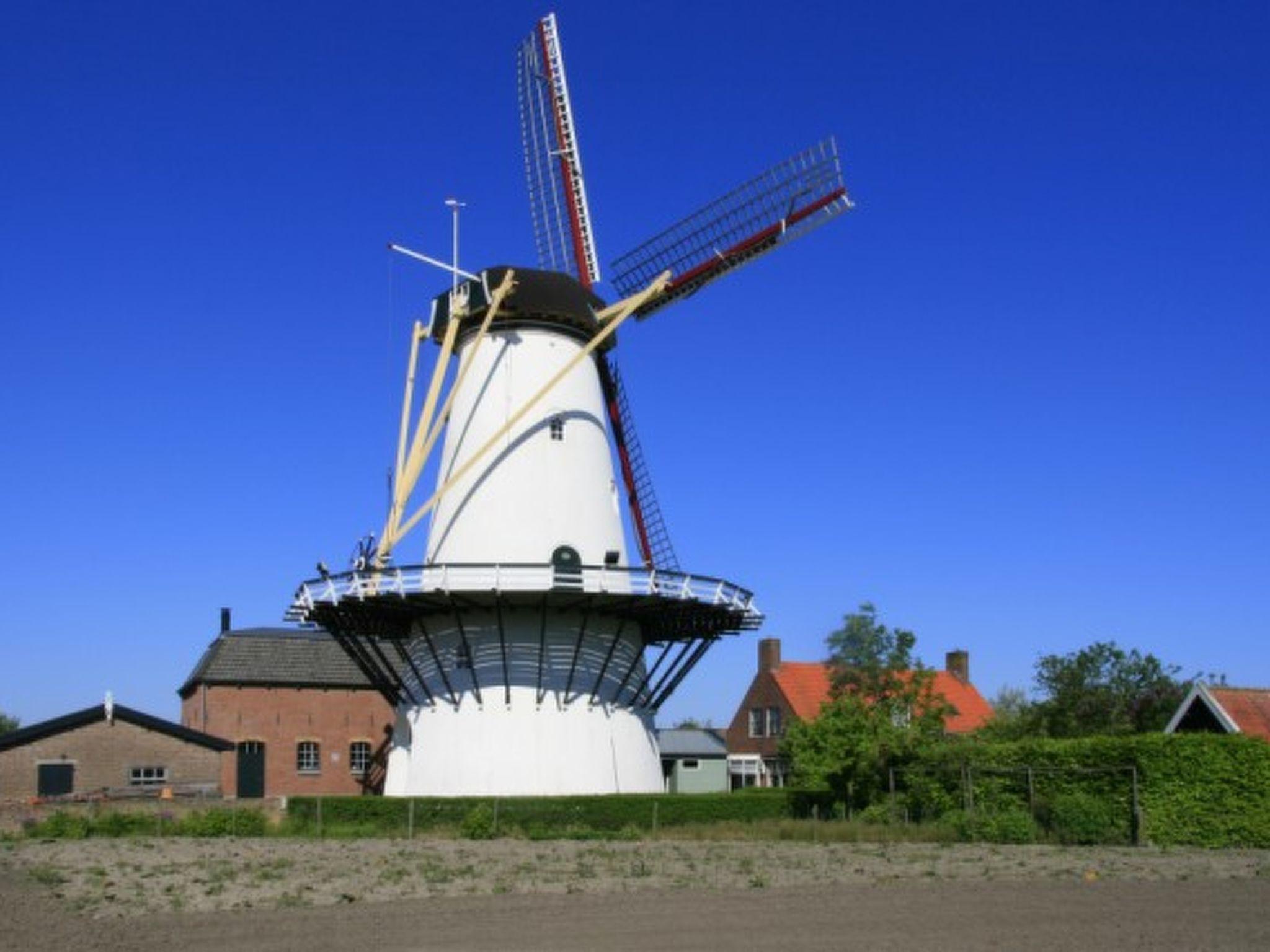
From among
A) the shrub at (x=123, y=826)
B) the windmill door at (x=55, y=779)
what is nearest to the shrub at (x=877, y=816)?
the shrub at (x=123, y=826)

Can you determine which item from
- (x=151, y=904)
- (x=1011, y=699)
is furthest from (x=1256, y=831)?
(x=1011, y=699)

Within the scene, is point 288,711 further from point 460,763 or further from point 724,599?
point 724,599

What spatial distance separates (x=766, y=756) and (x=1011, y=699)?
2482 cm

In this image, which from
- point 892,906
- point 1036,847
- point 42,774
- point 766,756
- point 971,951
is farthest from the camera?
point 766,756

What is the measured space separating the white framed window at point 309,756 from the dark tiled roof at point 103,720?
128 inches

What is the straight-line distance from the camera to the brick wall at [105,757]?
1293 inches

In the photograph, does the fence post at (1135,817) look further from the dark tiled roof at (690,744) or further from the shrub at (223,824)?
the dark tiled roof at (690,744)

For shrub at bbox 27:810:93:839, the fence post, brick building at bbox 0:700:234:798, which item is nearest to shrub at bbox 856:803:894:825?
the fence post

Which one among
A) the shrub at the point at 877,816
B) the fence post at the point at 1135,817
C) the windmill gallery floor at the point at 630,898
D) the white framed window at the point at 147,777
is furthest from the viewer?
the white framed window at the point at 147,777

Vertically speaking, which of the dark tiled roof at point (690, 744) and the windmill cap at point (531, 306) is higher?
the windmill cap at point (531, 306)

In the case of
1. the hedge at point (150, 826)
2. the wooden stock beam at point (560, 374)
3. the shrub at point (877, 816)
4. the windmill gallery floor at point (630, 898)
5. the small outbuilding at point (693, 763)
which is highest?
the wooden stock beam at point (560, 374)

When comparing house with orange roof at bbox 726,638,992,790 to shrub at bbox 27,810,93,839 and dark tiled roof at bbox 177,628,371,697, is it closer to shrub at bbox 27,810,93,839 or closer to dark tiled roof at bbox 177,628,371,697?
dark tiled roof at bbox 177,628,371,697

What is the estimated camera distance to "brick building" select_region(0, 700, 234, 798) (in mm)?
32938

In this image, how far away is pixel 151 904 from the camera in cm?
1428
